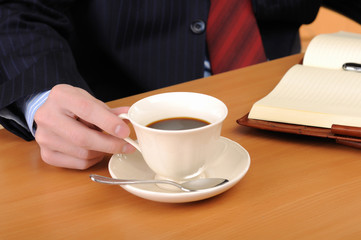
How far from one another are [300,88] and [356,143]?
0.17 m

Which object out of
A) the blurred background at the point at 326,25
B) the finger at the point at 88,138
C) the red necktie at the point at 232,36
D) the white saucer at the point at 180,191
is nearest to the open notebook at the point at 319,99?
the white saucer at the point at 180,191

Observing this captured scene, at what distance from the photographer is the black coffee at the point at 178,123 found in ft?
1.92

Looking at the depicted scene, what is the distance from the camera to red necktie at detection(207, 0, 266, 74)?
1.23 metres

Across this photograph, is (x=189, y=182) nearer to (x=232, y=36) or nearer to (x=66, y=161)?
(x=66, y=161)

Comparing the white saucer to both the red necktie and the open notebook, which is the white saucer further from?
the red necktie

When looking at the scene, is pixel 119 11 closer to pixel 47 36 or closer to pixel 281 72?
pixel 47 36

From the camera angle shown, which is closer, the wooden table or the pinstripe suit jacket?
the wooden table

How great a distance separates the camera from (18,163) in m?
0.69

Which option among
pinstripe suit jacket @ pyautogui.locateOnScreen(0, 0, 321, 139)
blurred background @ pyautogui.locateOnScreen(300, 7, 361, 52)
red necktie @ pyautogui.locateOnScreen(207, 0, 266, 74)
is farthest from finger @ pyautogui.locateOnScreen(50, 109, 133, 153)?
blurred background @ pyautogui.locateOnScreen(300, 7, 361, 52)

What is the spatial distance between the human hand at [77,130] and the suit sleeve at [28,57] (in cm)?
13

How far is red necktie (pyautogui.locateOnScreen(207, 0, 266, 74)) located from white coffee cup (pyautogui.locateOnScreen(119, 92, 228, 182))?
650 millimetres

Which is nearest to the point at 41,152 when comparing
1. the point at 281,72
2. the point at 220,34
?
the point at 281,72

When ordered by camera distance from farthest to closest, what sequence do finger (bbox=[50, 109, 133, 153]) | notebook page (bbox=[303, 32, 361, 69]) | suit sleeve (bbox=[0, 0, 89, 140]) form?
notebook page (bbox=[303, 32, 361, 69]) → suit sleeve (bbox=[0, 0, 89, 140]) → finger (bbox=[50, 109, 133, 153])

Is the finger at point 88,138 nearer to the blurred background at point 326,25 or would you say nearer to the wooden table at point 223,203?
the wooden table at point 223,203
